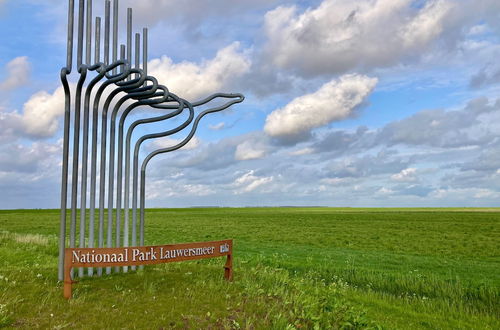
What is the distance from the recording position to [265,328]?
7.03 m

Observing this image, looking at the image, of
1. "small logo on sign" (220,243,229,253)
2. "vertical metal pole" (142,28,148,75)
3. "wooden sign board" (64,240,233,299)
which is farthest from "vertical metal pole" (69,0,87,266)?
"small logo on sign" (220,243,229,253)

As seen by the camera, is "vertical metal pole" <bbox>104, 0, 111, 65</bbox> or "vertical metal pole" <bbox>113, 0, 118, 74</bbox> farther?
"vertical metal pole" <bbox>113, 0, 118, 74</bbox>

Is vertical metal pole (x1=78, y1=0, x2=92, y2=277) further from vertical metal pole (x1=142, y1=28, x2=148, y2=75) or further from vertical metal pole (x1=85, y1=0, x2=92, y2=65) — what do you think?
vertical metal pole (x1=142, y1=28, x2=148, y2=75)

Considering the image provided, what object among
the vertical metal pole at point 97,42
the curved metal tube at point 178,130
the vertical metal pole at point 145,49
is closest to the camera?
the vertical metal pole at point 97,42

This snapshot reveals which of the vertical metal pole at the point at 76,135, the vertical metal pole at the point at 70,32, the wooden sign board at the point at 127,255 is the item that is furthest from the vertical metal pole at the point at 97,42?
the wooden sign board at the point at 127,255

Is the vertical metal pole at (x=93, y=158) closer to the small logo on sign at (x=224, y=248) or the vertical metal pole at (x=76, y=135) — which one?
the vertical metal pole at (x=76, y=135)

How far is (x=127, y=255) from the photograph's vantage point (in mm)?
8609

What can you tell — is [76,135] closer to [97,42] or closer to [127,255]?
[97,42]

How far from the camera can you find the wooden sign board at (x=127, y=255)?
8.15 metres

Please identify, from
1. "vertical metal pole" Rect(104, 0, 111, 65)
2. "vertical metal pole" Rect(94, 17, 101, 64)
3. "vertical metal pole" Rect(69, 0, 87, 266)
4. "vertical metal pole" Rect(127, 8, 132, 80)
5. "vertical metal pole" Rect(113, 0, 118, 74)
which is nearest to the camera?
"vertical metal pole" Rect(69, 0, 87, 266)

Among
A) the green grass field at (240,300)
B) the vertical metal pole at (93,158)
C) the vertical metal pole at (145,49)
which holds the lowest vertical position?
the green grass field at (240,300)

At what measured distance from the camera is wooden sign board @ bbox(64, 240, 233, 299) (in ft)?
26.7

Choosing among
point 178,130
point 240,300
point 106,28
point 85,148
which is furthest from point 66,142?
point 240,300

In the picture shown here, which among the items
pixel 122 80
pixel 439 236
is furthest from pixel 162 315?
pixel 439 236
